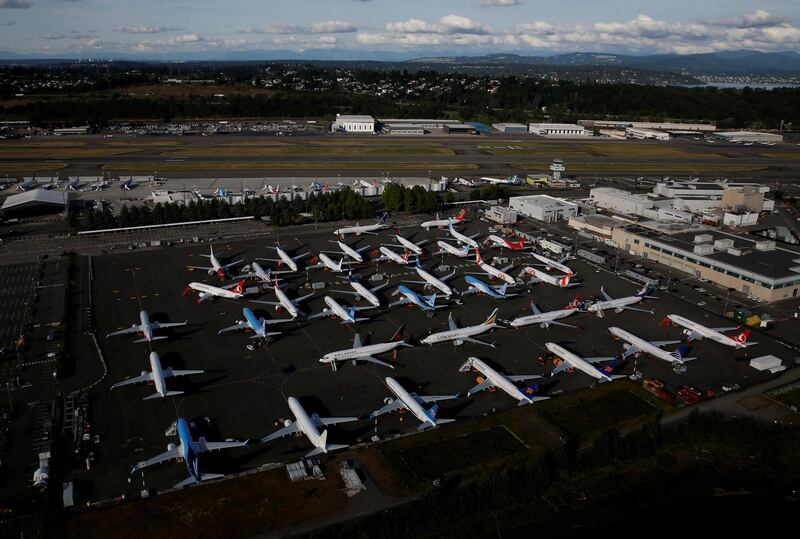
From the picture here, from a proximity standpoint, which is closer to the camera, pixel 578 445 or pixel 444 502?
pixel 444 502

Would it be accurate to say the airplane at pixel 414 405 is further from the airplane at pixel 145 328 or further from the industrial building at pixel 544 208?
the industrial building at pixel 544 208

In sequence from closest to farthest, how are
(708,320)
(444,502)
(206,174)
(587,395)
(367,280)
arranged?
(444,502) < (587,395) < (708,320) < (367,280) < (206,174)

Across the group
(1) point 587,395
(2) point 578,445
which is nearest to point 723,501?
(2) point 578,445

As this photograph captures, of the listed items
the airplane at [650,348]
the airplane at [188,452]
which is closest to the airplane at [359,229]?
the airplane at [650,348]

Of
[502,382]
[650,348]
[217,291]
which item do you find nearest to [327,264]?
[217,291]

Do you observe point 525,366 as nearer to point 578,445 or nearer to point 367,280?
point 578,445
